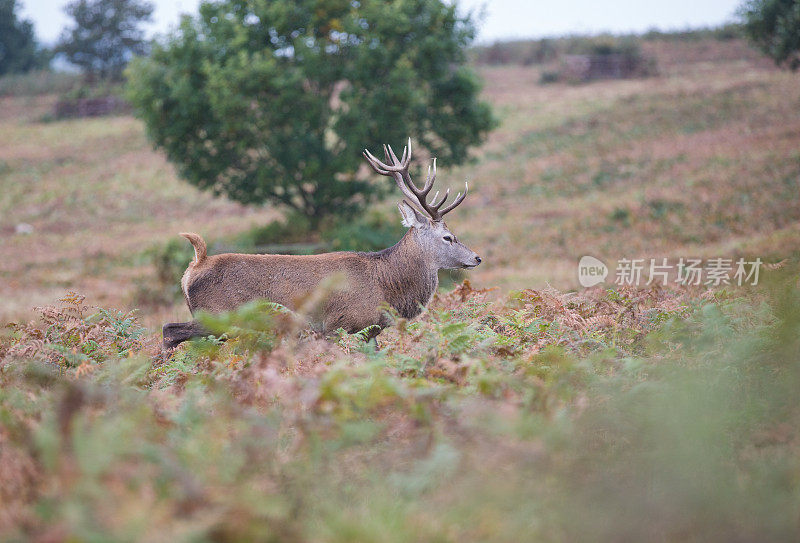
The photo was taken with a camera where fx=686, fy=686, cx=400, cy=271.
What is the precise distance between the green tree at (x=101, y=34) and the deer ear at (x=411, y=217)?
65.4 m

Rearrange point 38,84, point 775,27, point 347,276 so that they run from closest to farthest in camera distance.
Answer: point 347,276, point 775,27, point 38,84

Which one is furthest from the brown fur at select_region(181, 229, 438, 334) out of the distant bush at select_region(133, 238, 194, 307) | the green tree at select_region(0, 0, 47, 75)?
the green tree at select_region(0, 0, 47, 75)

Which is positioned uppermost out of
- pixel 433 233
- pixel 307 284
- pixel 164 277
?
pixel 433 233

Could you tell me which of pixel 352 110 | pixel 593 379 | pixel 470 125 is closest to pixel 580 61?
pixel 470 125

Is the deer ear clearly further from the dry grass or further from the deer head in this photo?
the dry grass

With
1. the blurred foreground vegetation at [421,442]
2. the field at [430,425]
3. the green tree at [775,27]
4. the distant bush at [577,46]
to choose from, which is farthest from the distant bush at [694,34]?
the blurred foreground vegetation at [421,442]

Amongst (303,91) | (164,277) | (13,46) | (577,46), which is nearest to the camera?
(303,91)

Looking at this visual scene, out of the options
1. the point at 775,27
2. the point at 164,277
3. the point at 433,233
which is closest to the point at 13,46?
the point at 164,277

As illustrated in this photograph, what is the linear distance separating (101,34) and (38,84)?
828 cm

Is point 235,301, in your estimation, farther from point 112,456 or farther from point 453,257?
point 112,456

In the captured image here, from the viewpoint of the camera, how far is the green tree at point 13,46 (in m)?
71.7

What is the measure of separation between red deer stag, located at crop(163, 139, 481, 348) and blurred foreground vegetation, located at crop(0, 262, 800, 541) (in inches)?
56.8

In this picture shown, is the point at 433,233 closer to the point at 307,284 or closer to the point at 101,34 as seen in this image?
the point at 307,284

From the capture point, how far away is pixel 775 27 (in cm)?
2422
